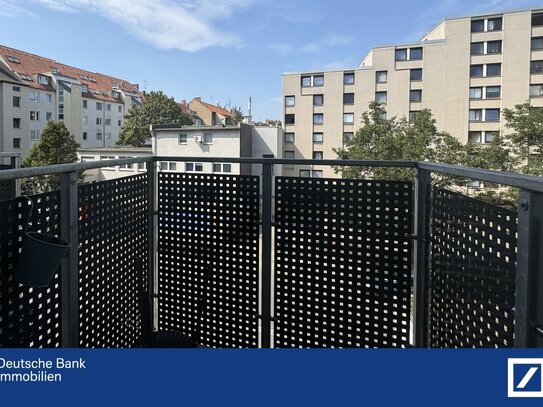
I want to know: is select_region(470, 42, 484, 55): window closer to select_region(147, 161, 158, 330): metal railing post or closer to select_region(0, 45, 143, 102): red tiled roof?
select_region(147, 161, 158, 330): metal railing post

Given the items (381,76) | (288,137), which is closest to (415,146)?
(381,76)

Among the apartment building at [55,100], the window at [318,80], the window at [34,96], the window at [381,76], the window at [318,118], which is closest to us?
the window at [381,76]

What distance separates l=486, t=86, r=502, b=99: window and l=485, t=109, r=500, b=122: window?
103cm

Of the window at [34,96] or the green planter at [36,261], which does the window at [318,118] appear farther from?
the green planter at [36,261]

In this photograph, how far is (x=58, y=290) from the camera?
7.37 feet

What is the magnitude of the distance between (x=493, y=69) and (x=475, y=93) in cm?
210

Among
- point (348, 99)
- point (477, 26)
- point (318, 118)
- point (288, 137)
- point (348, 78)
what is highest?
point (477, 26)

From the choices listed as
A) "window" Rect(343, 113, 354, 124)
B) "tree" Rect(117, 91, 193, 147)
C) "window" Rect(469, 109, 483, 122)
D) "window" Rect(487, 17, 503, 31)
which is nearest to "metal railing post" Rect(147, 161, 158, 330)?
"window" Rect(469, 109, 483, 122)

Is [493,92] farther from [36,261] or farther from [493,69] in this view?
[36,261]

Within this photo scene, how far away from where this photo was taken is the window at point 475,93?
108ft

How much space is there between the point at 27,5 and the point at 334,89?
85.2 feet

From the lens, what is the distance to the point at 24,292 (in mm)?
1958
